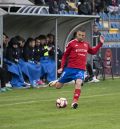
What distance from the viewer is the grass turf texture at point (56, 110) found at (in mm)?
12023

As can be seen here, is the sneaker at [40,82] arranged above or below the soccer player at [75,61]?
below

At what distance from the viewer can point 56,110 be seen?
14.9m

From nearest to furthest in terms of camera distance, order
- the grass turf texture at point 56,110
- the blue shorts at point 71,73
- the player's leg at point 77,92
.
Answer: the grass turf texture at point 56,110 → the player's leg at point 77,92 → the blue shorts at point 71,73

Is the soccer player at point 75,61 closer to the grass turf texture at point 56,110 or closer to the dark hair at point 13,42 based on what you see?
the grass turf texture at point 56,110

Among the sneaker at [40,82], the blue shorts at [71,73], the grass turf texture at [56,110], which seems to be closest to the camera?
the grass turf texture at [56,110]

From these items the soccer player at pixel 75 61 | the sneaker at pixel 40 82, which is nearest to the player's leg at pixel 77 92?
the soccer player at pixel 75 61

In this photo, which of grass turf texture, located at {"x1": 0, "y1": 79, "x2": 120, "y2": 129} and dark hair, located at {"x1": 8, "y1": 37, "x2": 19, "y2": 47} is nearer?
grass turf texture, located at {"x1": 0, "y1": 79, "x2": 120, "y2": 129}

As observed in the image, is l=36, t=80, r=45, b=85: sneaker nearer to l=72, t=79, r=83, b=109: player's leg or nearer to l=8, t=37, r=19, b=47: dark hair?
l=8, t=37, r=19, b=47: dark hair

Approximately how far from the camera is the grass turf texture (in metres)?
12.0

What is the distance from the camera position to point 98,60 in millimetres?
27781

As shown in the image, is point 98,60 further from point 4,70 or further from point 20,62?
point 4,70

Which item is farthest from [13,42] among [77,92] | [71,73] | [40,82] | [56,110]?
[56,110]

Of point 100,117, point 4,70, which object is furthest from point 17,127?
point 4,70

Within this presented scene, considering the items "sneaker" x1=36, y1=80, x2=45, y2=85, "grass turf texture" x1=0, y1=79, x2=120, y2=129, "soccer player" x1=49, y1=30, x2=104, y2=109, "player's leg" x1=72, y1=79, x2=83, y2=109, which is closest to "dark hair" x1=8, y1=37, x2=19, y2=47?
"sneaker" x1=36, y1=80, x2=45, y2=85
